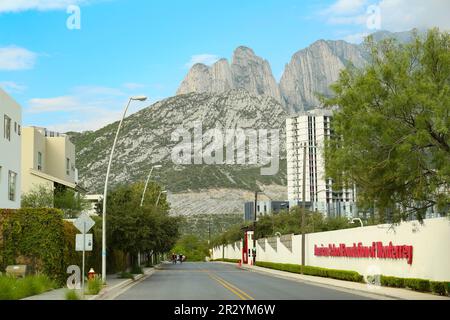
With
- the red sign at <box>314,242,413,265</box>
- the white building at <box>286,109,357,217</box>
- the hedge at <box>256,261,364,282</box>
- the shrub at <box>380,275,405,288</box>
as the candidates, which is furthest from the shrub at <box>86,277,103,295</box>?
the white building at <box>286,109,357,217</box>

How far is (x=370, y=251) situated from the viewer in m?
39.8

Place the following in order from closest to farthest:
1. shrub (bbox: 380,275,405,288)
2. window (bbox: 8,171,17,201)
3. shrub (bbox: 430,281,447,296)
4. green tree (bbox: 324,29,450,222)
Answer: green tree (bbox: 324,29,450,222), shrub (bbox: 430,281,447,296), shrub (bbox: 380,275,405,288), window (bbox: 8,171,17,201)

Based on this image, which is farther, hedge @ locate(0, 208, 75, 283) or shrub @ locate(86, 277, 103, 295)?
hedge @ locate(0, 208, 75, 283)

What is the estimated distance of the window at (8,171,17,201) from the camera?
44906mm

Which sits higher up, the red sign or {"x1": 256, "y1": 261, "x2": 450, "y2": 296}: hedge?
the red sign

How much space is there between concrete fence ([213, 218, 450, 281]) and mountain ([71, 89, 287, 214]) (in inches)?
2896

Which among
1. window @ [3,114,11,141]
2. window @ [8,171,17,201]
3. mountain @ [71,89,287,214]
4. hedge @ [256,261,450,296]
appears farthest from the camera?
mountain @ [71,89,287,214]

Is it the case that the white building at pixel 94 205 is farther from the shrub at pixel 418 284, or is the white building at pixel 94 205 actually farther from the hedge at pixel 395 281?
the shrub at pixel 418 284

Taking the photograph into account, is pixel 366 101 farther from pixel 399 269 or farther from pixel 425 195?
pixel 399 269

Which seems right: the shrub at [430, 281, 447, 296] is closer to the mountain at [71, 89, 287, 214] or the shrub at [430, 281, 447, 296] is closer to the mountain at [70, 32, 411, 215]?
the mountain at [71, 89, 287, 214]

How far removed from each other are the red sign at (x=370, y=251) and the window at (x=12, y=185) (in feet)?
74.6

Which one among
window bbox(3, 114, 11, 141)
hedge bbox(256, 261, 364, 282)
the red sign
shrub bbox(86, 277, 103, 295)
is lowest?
hedge bbox(256, 261, 364, 282)

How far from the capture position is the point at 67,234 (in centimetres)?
3575

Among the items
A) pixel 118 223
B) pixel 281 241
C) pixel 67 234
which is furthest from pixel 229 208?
pixel 67 234
